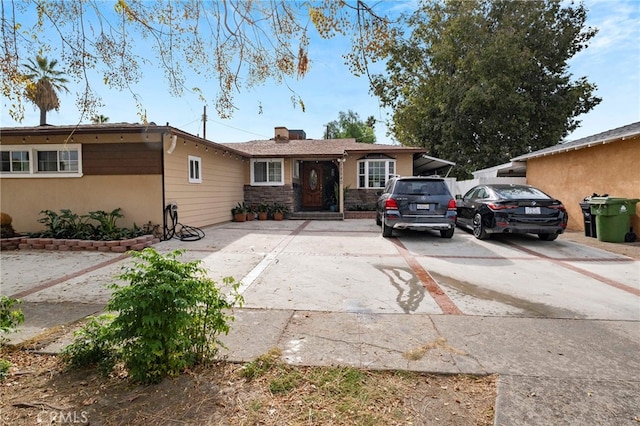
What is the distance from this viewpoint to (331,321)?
3.56m

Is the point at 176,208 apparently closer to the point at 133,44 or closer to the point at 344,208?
the point at 133,44

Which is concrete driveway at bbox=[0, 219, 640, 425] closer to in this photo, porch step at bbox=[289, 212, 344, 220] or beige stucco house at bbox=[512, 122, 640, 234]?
beige stucco house at bbox=[512, 122, 640, 234]

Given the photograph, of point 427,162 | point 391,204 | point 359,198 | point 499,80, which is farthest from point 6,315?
point 499,80

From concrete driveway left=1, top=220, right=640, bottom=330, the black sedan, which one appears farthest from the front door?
the black sedan

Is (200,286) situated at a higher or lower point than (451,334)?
higher

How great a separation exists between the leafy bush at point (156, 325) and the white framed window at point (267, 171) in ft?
41.2

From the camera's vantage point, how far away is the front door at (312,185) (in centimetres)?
1716

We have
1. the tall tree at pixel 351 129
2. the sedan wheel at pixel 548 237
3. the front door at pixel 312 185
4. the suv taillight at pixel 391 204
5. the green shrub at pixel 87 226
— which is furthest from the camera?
the tall tree at pixel 351 129

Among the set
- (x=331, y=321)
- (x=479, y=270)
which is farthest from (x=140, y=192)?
(x=479, y=270)

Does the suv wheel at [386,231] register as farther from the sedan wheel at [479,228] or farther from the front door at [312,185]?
the front door at [312,185]

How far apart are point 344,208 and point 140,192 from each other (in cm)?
888

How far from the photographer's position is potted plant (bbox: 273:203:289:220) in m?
14.3

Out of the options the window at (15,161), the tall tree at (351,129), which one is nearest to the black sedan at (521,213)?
the window at (15,161)

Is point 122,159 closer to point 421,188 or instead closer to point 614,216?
point 421,188
